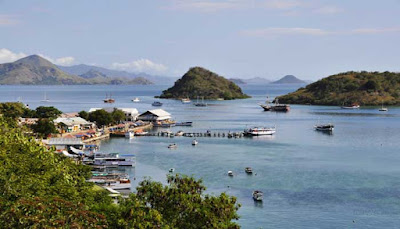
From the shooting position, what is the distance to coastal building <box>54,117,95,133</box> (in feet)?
260

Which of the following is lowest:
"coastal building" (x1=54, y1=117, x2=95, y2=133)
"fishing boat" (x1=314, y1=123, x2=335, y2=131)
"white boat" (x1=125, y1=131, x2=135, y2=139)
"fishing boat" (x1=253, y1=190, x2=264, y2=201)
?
"fishing boat" (x1=253, y1=190, x2=264, y2=201)

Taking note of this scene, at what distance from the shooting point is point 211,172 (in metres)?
51.0

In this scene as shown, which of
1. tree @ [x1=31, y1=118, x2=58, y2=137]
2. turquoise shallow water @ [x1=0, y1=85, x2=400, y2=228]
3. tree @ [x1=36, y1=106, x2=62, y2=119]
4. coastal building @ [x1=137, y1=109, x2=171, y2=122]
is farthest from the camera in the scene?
coastal building @ [x1=137, y1=109, x2=171, y2=122]

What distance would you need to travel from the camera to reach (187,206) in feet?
63.5

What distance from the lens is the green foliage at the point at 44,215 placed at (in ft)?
49.9

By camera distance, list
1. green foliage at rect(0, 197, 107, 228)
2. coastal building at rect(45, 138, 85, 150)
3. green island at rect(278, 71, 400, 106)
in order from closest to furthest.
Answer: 1. green foliage at rect(0, 197, 107, 228)
2. coastal building at rect(45, 138, 85, 150)
3. green island at rect(278, 71, 400, 106)

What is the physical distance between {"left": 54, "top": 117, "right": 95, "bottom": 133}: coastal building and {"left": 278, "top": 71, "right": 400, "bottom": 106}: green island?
111 m

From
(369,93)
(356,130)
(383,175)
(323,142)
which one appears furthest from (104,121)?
(369,93)

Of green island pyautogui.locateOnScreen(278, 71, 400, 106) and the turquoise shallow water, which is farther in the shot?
green island pyautogui.locateOnScreen(278, 71, 400, 106)

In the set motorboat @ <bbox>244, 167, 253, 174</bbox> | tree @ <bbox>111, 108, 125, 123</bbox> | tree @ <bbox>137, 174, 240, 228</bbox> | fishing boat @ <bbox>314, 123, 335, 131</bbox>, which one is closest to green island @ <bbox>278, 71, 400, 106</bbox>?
fishing boat @ <bbox>314, 123, 335, 131</bbox>

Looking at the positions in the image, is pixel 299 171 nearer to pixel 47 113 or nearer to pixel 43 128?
pixel 43 128

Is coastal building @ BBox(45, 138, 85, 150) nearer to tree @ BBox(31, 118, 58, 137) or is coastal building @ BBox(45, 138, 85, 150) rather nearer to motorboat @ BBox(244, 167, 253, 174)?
tree @ BBox(31, 118, 58, 137)

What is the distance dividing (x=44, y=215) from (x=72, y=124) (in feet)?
222

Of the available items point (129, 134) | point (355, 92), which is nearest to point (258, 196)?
point (129, 134)
